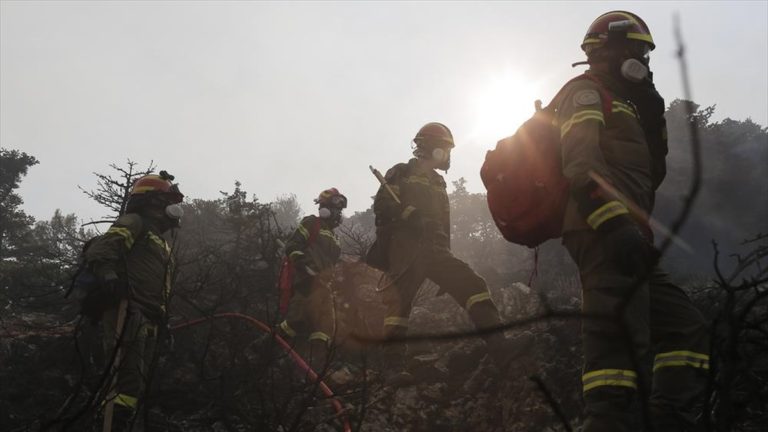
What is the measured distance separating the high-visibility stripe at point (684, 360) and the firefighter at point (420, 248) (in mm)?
2560

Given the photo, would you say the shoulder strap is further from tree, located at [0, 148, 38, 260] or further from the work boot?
tree, located at [0, 148, 38, 260]

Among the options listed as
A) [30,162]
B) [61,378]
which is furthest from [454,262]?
[30,162]

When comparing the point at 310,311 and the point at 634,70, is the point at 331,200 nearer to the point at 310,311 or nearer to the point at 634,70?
the point at 310,311

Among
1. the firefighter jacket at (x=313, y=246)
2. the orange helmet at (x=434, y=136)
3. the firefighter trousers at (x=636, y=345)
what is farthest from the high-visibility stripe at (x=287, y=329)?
the firefighter trousers at (x=636, y=345)

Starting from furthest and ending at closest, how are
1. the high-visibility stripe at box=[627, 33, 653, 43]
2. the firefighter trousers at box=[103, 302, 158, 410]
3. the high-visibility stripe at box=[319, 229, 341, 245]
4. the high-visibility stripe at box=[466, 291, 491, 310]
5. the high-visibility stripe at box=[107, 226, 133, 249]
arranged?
the high-visibility stripe at box=[319, 229, 341, 245]
the high-visibility stripe at box=[466, 291, 491, 310]
the high-visibility stripe at box=[107, 226, 133, 249]
the firefighter trousers at box=[103, 302, 158, 410]
the high-visibility stripe at box=[627, 33, 653, 43]

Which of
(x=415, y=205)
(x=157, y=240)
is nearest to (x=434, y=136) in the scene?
(x=415, y=205)

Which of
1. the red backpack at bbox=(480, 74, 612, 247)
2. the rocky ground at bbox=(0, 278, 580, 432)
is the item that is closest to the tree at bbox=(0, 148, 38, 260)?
the rocky ground at bbox=(0, 278, 580, 432)

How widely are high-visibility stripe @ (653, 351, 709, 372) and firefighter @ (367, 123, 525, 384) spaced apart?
2560 mm

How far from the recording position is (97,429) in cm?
400

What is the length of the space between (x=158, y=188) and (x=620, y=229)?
460cm

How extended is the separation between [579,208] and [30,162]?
31590mm

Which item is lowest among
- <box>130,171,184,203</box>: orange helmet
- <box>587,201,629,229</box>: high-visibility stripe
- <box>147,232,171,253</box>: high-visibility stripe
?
<box>587,201,629,229</box>: high-visibility stripe

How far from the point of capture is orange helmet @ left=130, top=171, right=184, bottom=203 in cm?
556

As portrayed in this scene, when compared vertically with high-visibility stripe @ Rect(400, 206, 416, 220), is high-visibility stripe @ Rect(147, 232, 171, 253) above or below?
below
